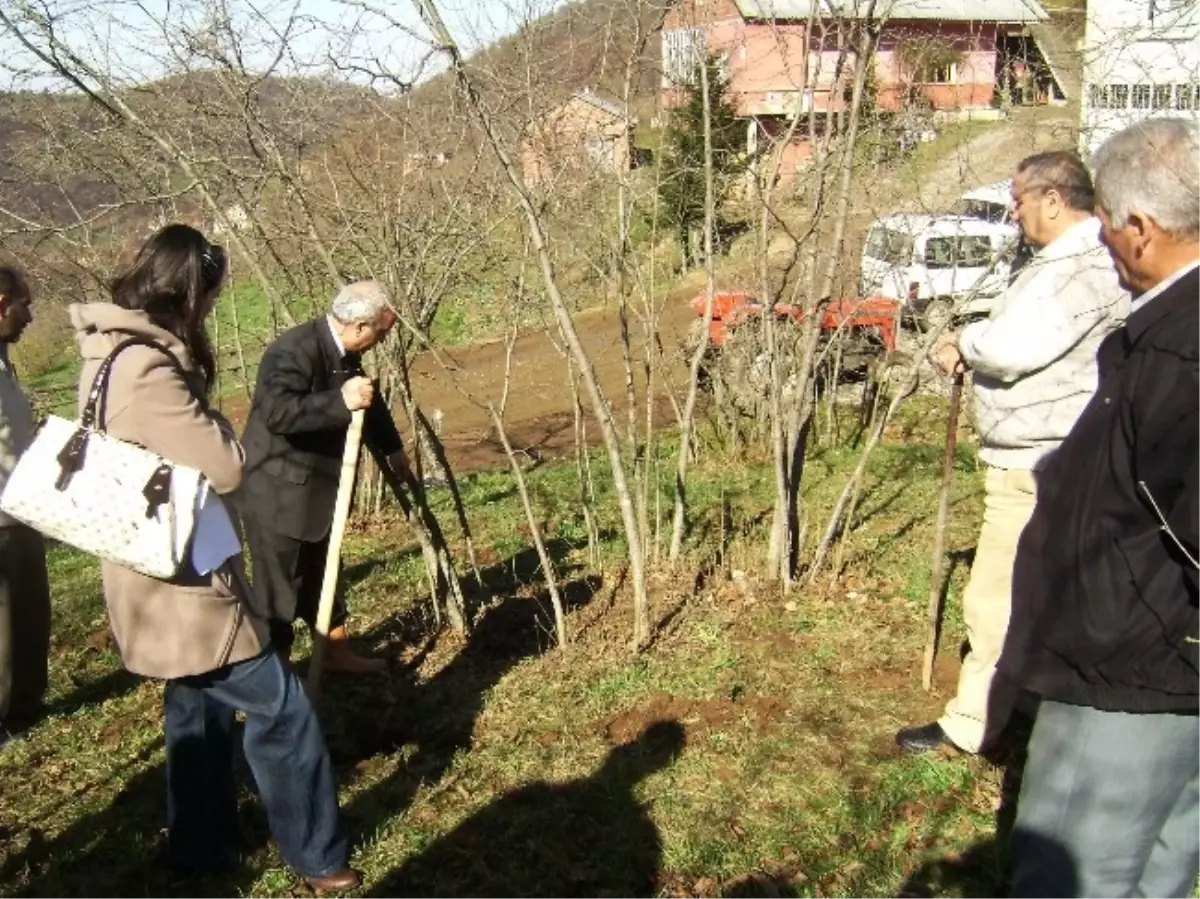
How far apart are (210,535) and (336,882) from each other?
3.71ft

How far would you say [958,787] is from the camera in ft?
11.3

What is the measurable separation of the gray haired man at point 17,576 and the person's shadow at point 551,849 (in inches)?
78.1

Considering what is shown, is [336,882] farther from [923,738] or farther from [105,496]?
[923,738]

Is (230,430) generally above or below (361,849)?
above

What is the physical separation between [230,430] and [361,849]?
4.63ft

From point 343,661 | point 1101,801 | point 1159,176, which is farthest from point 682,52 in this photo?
point 1101,801

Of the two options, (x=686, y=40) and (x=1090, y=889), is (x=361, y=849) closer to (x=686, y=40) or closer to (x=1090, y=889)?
(x=1090, y=889)

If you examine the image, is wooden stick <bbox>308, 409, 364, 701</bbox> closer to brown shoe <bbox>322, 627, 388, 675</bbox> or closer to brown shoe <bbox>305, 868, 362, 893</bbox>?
brown shoe <bbox>305, 868, 362, 893</bbox>

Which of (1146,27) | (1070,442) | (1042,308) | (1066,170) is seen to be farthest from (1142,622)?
(1146,27)

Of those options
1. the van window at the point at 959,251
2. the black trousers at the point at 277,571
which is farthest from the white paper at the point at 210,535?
the van window at the point at 959,251

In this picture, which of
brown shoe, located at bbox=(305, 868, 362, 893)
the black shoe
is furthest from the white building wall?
brown shoe, located at bbox=(305, 868, 362, 893)

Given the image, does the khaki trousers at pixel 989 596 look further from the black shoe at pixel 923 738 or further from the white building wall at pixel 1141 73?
the white building wall at pixel 1141 73

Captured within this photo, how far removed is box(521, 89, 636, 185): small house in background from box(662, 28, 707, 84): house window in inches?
11.8

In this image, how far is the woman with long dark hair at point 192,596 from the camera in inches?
103
